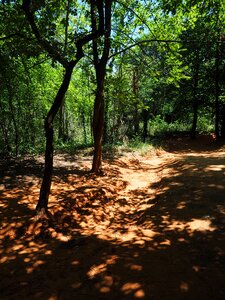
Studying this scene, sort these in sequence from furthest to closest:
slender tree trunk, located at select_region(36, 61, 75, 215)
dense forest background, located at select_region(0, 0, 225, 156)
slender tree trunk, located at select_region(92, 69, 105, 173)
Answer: dense forest background, located at select_region(0, 0, 225, 156), slender tree trunk, located at select_region(92, 69, 105, 173), slender tree trunk, located at select_region(36, 61, 75, 215)

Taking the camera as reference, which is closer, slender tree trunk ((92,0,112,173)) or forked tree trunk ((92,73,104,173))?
slender tree trunk ((92,0,112,173))

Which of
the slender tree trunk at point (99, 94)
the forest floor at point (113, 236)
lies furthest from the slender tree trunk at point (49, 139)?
the slender tree trunk at point (99, 94)

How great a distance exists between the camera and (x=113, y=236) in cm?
562

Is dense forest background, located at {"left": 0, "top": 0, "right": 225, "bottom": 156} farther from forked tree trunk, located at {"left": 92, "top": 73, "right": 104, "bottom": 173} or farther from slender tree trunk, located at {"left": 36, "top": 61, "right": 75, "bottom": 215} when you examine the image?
slender tree trunk, located at {"left": 36, "top": 61, "right": 75, "bottom": 215}

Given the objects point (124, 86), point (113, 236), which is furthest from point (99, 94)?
point (113, 236)

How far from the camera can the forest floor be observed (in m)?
3.58

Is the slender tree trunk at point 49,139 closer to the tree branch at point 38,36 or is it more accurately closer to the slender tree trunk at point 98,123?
the tree branch at point 38,36

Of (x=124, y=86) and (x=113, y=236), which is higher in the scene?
(x=124, y=86)

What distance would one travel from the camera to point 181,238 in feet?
16.4

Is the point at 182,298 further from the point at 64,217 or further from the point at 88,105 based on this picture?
the point at 88,105

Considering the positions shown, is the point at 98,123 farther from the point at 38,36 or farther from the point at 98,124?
the point at 38,36

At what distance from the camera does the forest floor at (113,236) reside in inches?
141

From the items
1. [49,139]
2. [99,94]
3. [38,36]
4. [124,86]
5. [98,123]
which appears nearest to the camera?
[38,36]

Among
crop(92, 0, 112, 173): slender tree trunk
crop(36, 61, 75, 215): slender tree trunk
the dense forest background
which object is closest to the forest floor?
crop(36, 61, 75, 215): slender tree trunk
